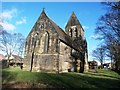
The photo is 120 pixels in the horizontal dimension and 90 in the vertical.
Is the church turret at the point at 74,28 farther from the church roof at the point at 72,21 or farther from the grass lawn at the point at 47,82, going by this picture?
the grass lawn at the point at 47,82

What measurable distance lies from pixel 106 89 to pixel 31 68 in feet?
66.5

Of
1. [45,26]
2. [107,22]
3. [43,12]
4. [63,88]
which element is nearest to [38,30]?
[45,26]

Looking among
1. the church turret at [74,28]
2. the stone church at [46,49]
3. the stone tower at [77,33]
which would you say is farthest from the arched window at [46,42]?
the church turret at [74,28]

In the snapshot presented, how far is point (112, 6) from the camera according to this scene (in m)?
23.1

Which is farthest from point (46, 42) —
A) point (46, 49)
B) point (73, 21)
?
point (73, 21)

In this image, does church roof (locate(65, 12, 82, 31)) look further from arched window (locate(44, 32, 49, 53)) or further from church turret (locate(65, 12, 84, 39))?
arched window (locate(44, 32, 49, 53))

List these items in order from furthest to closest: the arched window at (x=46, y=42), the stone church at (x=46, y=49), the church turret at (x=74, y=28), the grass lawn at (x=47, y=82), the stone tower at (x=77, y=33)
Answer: the church turret at (x=74, y=28)
the stone tower at (x=77, y=33)
the arched window at (x=46, y=42)
the stone church at (x=46, y=49)
the grass lawn at (x=47, y=82)

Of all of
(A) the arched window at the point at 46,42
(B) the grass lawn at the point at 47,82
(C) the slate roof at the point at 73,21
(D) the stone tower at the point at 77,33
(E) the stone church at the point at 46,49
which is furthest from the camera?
(C) the slate roof at the point at 73,21

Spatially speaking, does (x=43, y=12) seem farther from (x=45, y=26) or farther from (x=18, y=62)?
(x=18, y=62)

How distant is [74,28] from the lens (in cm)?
5212

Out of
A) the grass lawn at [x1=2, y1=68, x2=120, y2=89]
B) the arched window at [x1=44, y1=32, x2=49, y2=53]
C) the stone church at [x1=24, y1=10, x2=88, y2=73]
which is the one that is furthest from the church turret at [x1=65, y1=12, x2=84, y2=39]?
the grass lawn at [x1=2, y1=68, x2=120, y2=89]

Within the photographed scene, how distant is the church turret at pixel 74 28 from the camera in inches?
2034

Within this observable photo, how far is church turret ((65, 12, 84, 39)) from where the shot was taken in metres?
51.7

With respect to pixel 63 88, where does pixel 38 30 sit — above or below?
above
